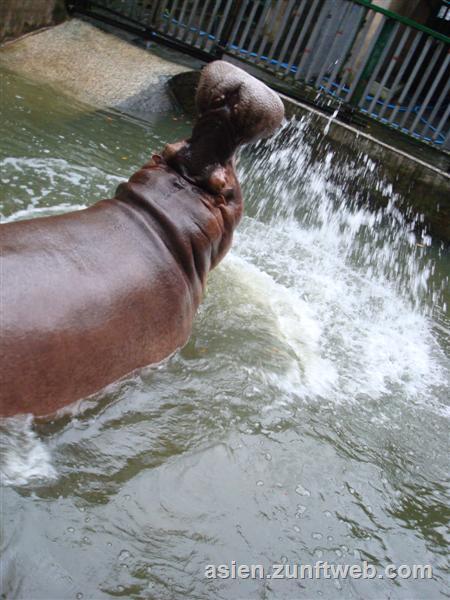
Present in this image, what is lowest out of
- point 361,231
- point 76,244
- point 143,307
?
point 361,231

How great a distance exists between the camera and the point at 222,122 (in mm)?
3586

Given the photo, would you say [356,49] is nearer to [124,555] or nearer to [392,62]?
[392,62]

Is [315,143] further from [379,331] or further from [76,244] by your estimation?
[76,244]

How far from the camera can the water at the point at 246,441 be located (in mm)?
2598

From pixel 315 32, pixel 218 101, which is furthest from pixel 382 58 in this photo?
pixel 218 101

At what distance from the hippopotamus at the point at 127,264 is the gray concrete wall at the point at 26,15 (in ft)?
19.4

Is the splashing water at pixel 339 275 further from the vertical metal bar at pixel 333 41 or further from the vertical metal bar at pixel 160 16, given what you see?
the vertical metal bar at pixel 160 16

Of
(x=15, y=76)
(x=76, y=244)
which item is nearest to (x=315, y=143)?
(x=15, y=76)

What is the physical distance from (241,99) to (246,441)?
191 cm

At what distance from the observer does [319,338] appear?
483cm

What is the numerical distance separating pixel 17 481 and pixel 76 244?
1.07 metres

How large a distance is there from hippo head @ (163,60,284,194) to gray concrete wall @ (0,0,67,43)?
18.9 ft

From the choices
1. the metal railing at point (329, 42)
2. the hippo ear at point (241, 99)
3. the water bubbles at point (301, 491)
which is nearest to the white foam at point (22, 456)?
the water bubbles at point (301, 491)

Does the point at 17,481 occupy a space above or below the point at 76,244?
below
